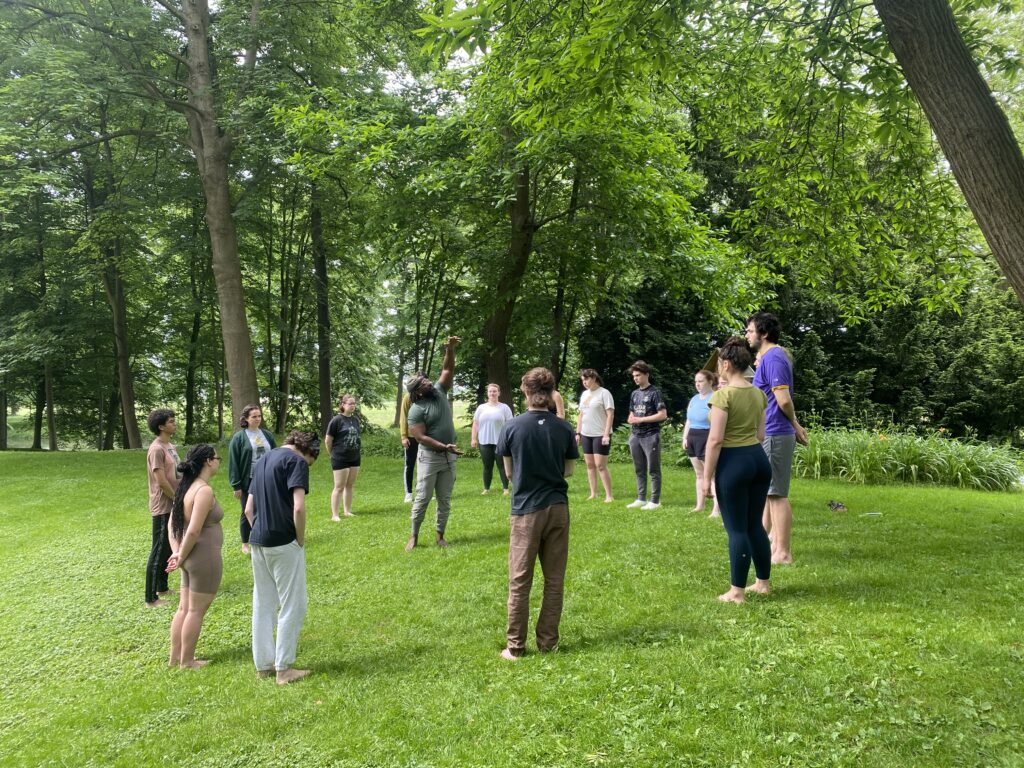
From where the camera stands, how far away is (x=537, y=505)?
14.0 ft

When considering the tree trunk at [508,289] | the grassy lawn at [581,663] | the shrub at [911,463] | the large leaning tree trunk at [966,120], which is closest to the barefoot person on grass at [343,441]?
the grassy lawn at [581,663]

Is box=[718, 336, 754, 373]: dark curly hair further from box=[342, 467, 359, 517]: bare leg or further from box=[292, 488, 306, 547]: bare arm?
box=[342, 467, 359, 517]: bare leg

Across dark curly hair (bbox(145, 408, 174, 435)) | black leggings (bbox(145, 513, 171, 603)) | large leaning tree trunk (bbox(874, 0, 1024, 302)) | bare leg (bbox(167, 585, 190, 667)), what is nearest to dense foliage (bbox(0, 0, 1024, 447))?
large leaning tree trunk (bbox(874, 0, 1024, 302))

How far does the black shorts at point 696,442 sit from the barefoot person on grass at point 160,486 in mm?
6127

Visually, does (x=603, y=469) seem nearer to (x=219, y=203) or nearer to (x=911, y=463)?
(x=911, y=463)

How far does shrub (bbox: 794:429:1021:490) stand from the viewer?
464 inches

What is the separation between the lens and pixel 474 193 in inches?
553

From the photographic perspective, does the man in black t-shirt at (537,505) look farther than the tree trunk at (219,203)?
No

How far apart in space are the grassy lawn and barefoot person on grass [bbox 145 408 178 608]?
1.18 feet

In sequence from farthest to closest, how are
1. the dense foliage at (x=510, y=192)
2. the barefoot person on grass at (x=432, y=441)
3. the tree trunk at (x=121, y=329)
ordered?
the tree trunk at (x=121, y=329), the dense foliage at (x=510, y=192), the barefoot person on grass at (x=432, y=441)

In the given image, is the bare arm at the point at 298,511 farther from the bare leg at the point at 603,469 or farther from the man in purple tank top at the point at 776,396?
the bare leg at the point at 603,469

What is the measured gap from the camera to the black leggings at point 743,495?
15.5 ft

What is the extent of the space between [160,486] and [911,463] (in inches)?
495

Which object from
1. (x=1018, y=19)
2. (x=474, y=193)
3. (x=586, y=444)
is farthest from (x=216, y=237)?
(x=1018, y=19)
